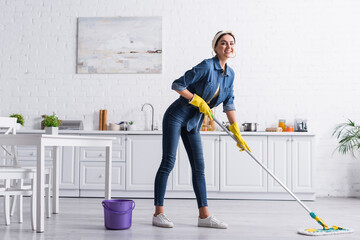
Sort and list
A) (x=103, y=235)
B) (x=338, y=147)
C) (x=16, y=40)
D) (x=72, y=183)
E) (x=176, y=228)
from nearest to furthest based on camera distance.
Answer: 1. (x=103, y=235)
2. (x=176, y=228)
3. (x=72, y=183)
4. (x=338, y=147)
5. (x=16, y=40)

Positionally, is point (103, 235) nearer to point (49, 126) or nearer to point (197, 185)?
point (197, 185)

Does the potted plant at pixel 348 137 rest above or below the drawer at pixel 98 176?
above

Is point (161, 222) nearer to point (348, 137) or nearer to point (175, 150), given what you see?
point (175, 150)

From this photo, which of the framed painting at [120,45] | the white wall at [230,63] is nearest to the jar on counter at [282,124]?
the white wall at [230,63]

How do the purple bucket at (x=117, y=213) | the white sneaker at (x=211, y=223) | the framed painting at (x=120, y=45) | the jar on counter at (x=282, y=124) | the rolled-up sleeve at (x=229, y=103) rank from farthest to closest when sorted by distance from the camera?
the framed painting at (x=120, y=45), the jar on counter at (x=282, y=124), the rolled-up sleeve at (x=229, y=103), the white sneaker at (x=211, y=223), the purple bucket at (x=117, y=213)

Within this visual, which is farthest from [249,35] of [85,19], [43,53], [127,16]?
[43,53]

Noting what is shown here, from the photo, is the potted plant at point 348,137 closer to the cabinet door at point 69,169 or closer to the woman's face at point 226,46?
the woman's face at point 226,46

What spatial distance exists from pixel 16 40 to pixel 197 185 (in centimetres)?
358

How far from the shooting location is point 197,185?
104 inches

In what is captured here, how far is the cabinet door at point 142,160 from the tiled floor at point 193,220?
0.25 meters

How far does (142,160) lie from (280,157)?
1.55 meters

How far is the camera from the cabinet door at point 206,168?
4.20 m

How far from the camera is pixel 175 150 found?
2.63 m

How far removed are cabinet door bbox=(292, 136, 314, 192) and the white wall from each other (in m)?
0.56
